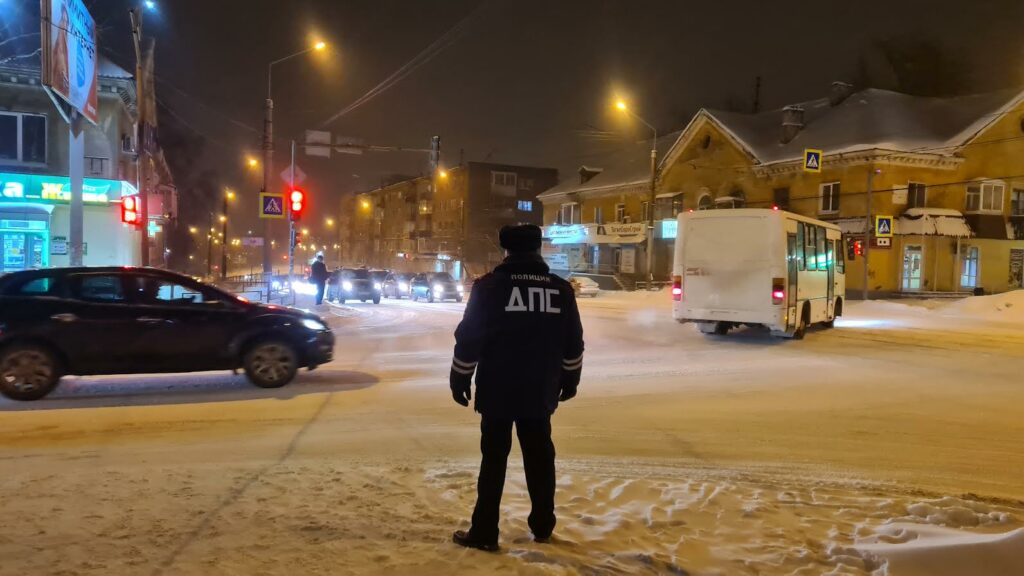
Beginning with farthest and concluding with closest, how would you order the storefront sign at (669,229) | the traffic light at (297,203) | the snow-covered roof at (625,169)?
the snow-covered roof at (625,169), the storefront sign at (669,229), the traffic light at (297,203)

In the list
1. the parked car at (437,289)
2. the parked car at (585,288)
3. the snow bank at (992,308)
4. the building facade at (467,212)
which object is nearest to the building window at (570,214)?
the building facade at (467,212)

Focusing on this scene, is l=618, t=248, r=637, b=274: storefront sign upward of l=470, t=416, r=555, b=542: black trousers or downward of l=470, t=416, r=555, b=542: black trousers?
upward

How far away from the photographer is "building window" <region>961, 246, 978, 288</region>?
35.2 metres

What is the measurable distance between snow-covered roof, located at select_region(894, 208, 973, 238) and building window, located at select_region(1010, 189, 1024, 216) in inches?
141

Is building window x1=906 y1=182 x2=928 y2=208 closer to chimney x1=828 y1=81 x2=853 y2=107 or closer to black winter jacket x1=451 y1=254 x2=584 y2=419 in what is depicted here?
chimney x1=828 y1=81 x2=853 y2=107

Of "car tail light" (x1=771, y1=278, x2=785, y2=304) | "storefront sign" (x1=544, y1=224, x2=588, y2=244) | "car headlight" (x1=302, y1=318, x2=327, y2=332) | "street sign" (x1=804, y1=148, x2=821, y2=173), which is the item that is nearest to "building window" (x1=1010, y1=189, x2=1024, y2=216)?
"street sign" (x1=804, y1=148, x2=821, y2=173)

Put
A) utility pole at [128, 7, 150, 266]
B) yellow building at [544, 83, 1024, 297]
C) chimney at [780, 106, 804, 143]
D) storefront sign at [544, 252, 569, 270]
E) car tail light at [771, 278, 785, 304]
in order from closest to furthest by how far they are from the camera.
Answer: car tail light at [771, 278, 785, 304] → utility pole at [128, 7, 150, 266] → yellow building at [544, 83, 1024, 297] → chimney at [780, 106, 804, 143] → storefront sign at [544, 252, 569, 270]

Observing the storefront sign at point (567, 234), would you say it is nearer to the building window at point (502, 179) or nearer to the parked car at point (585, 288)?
the parked car at point (585, 288)

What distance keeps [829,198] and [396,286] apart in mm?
23849

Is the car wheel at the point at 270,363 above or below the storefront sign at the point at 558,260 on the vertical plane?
below

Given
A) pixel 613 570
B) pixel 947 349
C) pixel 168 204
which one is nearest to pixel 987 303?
pixel 947 349

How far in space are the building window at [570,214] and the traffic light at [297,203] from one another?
1411 inches

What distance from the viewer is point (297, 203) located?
22.2 meters

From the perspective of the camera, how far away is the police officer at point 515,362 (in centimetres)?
383
